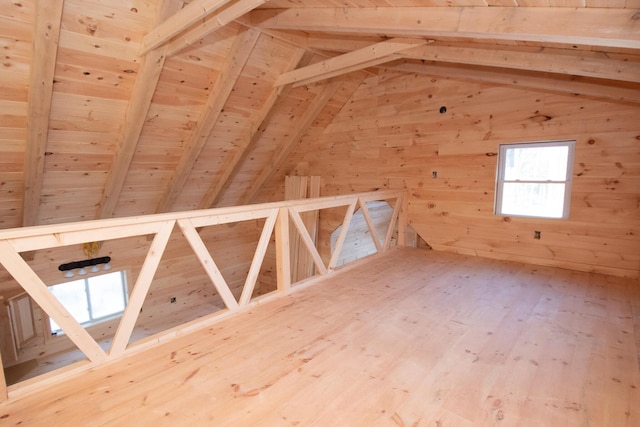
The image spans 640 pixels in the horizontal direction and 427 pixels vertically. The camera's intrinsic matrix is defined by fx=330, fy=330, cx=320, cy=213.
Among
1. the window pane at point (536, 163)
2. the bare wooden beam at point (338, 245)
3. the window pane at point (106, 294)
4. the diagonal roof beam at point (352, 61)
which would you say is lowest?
the window pane at point (106, 294)

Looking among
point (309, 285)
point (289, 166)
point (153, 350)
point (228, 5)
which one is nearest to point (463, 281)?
point (309, 285)

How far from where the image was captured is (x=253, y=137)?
4461 mm

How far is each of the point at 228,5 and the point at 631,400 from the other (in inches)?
133

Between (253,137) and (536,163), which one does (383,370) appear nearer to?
(536,163)

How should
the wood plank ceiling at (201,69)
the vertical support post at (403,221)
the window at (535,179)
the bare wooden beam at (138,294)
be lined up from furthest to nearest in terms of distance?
the vertical support post at (403,221), the window at (535,179), the wood plank ceiling at (201,69), the bare wooden beam at (138,294)

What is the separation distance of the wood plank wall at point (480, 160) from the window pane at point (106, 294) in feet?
11.9

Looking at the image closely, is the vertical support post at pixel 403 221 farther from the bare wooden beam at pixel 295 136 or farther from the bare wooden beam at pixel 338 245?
the bare wooden beam at pixel 295 136

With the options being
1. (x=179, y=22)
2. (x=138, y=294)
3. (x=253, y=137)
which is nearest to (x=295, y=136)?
(x=253, y=137)

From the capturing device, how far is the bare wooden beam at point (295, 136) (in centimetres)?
471

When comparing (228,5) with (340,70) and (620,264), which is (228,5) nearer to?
(340,70)

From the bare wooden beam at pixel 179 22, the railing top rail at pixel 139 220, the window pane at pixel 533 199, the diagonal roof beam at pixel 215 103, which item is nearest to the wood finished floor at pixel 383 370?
the railing top rail at pixel 139 220

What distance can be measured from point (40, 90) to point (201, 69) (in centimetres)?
132

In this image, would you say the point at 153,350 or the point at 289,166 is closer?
the point at 153,350

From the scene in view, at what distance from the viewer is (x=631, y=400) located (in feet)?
5.29
